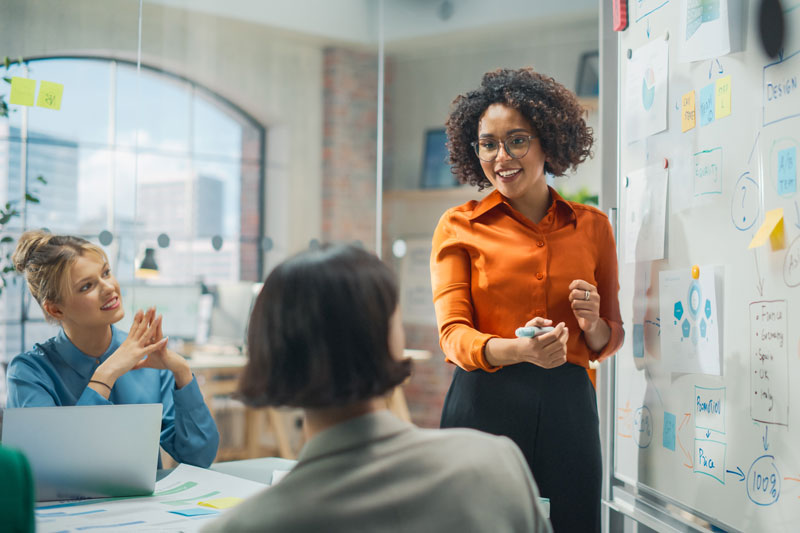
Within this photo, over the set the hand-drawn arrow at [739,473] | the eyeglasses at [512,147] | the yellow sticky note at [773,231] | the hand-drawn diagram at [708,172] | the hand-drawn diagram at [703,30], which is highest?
the hand-drawn diagram at [703,30]

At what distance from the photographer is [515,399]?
66.2 inches

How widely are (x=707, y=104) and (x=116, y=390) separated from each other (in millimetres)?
1579

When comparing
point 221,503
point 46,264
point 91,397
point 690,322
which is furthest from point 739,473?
point 46,264

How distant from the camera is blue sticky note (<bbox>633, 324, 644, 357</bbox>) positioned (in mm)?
1962

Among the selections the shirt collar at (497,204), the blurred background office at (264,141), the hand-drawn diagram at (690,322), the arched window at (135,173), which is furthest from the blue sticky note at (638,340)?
the blurred background office at (264,141)

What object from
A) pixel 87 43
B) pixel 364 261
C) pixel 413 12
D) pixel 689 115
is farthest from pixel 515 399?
pixel 413 12

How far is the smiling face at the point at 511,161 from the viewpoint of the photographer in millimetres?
1775

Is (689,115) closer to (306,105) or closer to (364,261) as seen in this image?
(364,261)

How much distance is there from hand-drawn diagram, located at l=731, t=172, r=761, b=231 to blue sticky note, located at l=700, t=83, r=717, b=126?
20 centimetres

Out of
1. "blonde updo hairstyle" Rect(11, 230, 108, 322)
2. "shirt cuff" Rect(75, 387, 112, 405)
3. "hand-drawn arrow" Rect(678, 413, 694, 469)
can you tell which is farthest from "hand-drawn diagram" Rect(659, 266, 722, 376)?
"blonde updo hairstyle" Rect(11, 230, 108, 322)

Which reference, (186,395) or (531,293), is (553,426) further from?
(186,395)

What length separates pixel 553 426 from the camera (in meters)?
1.66

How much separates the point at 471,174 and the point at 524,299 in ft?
1.41

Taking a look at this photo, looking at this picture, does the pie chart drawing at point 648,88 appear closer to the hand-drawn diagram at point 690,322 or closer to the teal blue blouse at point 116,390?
the hand-drawn diagram at point 690,322
